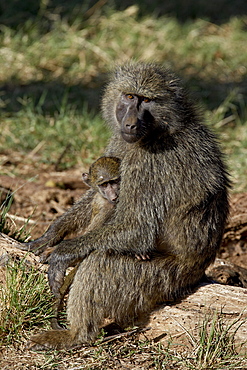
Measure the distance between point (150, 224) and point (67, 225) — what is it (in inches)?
35.3

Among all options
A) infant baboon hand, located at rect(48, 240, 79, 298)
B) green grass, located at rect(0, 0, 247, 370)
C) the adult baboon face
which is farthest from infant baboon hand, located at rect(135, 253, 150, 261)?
green grass, located at rect(0, 0, 247, 370)

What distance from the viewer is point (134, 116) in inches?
147

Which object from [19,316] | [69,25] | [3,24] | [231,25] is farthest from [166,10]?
[19,316]

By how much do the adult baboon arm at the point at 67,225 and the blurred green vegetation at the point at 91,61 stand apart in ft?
7.76

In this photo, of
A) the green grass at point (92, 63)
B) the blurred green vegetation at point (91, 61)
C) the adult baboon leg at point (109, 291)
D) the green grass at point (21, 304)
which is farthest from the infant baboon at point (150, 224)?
the blurred green vegetation at point (91, 61)

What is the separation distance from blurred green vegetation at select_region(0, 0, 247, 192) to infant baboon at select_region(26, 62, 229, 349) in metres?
2.87

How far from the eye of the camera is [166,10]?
442 inches

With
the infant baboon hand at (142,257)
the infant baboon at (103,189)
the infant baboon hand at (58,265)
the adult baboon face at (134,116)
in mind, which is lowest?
the infant baboon hand at (58,265)

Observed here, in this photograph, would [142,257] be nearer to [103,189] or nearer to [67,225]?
[103,189]

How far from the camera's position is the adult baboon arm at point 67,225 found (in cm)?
418

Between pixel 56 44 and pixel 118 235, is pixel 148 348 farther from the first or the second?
pixel 56 44

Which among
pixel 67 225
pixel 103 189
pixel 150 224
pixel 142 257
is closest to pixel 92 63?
pixel 67 225

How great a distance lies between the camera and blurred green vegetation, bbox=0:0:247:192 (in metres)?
7.03

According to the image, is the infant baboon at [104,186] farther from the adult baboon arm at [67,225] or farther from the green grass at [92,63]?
the green grass at [92,63]
